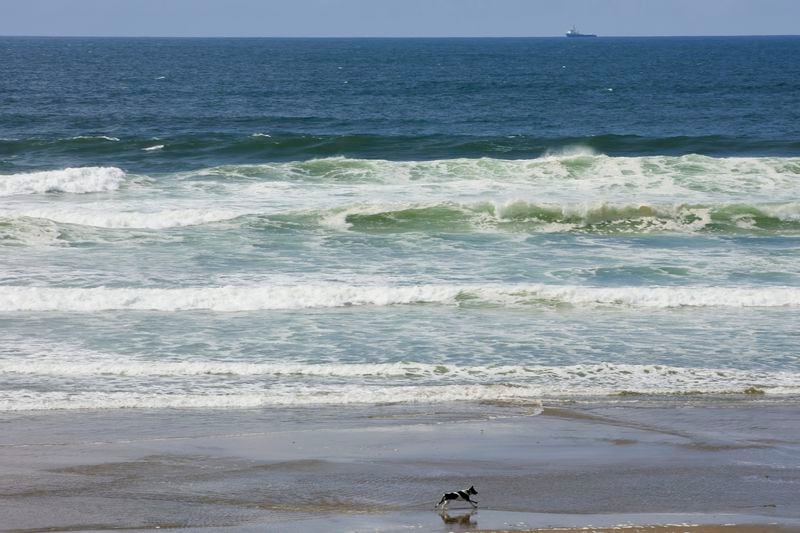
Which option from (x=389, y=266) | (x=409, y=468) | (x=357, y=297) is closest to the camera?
(x=409, y=468)

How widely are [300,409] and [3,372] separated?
13.0ft

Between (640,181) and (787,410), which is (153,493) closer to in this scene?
(787,410)

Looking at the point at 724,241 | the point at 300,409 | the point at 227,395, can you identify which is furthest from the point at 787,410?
the point at 724,241

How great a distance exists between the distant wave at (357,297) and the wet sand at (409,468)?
497 centimetres

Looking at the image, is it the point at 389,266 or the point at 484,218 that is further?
the point at 484,218

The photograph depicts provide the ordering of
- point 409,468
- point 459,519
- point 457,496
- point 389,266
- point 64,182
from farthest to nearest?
point 64,182, point 389,266, point 409,468, point 457,496, point 459,519

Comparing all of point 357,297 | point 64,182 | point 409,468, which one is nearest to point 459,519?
point 409,468

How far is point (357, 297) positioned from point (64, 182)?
43.5 ft

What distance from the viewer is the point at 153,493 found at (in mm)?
8742

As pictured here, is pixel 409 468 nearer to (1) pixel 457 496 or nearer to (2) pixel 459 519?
(1) pixel 457 496

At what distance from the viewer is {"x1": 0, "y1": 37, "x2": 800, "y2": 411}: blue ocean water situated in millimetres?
12859

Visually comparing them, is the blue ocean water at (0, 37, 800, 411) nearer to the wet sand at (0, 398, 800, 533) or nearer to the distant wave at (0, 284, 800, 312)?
the distant wave at (0, 284, 800, 312)

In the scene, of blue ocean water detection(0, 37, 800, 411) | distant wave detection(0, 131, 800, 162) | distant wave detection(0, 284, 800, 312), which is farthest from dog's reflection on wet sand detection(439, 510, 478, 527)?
distant wave detection(0, 131, 800, 162)

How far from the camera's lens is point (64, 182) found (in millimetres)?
26938
